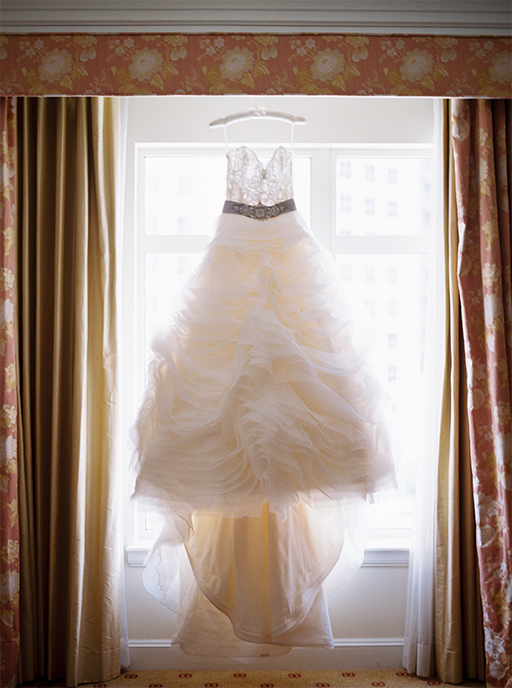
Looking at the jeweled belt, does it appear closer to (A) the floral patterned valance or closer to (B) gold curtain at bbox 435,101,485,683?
(A) the floral patterned valance

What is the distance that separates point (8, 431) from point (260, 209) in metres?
1.24

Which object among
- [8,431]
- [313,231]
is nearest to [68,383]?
[8,431]

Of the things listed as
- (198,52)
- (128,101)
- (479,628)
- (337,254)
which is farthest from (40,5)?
(479,628)

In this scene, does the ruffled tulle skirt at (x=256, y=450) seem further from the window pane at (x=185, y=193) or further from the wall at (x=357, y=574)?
the window pane at (x=185, y=193)

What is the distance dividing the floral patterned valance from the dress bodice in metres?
0.23

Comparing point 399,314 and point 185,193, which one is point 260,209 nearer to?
point 185,193

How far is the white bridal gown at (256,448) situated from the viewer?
1753 millimetres

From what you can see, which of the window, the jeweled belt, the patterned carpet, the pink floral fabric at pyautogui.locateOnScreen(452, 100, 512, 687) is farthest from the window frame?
the jeweled belt

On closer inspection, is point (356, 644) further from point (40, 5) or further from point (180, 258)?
point (40, 5)

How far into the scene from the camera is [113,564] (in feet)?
8.00

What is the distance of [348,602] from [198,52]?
89.5 inches

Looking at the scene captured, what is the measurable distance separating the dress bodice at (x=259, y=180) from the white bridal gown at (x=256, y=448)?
0.21 m

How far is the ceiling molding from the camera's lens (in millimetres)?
2004

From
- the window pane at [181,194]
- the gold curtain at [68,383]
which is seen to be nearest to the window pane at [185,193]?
the window pane at [181,194]
